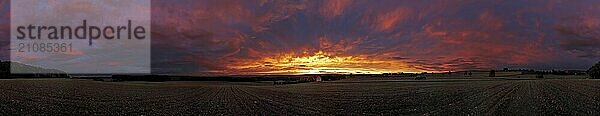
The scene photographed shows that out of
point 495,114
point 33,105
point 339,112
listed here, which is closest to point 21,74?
point 33,105

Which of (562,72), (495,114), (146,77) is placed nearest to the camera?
(495,114)

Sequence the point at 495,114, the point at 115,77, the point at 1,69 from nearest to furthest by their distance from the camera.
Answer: the point at 495,114, the point at 1,69, the point at 115,77

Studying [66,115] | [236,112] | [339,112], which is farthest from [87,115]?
[339,112]

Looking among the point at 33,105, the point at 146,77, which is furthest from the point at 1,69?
the point at 33,105

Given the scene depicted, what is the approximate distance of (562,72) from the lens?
149m

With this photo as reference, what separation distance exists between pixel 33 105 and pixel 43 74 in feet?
188

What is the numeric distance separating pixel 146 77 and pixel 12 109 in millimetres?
74706

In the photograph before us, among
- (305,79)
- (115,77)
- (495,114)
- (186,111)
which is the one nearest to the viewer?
(495,114)

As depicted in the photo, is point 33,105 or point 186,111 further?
point 33,105

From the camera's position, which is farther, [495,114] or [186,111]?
[186,111]

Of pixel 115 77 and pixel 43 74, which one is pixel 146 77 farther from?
pixel 43 74

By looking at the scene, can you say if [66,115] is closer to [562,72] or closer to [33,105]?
[33,105]

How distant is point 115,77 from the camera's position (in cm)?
9900

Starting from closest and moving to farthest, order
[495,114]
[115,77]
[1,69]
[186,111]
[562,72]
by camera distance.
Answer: [495,114] < [186,111] < [1,69] < [115,77] < [562,72]
